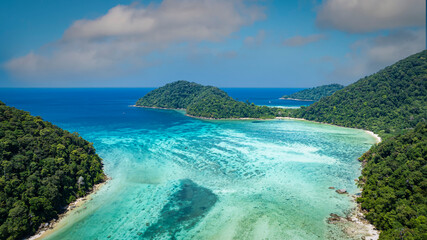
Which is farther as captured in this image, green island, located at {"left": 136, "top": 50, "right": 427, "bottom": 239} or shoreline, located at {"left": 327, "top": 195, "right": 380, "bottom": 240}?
green island, located at {"left": 136, "top": 50, "right": 427, "bottom": 239}

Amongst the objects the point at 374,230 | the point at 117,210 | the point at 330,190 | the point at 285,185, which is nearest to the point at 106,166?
the point at 117,210

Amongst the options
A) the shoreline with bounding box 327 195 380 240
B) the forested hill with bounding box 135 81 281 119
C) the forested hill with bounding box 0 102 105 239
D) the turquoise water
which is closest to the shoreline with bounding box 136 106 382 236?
the shoreline with bounding box 327 195 380 240

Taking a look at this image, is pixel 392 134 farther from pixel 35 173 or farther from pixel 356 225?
pixel 35 173

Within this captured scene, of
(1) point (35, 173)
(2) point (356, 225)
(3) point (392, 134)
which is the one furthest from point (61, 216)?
(3) point (392, 134)

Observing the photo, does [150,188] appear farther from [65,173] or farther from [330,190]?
[330,190]

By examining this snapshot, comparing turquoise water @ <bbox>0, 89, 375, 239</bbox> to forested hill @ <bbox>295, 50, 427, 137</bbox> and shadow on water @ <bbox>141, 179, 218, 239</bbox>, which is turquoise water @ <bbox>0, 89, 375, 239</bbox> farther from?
forested hill @ <bbox>295, 50, 427, 137</bbox>
